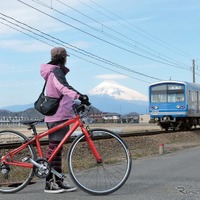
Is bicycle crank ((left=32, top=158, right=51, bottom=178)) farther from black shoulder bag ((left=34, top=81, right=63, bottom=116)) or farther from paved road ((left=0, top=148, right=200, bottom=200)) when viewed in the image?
black shoulder bag ((left=34, top=81, right=63, bottom=116))

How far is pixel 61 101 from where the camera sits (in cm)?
592

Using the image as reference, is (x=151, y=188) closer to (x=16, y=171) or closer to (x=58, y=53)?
(x=16, y=171)

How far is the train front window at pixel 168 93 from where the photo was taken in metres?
28.0

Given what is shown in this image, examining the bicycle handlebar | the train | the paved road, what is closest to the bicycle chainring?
the paved road

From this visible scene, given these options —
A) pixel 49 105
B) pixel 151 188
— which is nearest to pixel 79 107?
pixel 49 105

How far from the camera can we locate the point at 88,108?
5.81m

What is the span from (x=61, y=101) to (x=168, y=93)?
75.0ft

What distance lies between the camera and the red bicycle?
570 cm

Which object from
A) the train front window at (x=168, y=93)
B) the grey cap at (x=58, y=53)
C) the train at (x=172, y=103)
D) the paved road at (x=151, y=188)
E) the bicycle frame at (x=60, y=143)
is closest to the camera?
the paved road at (x=151, y=188)

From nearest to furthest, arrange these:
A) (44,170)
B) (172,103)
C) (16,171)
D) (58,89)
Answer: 1. (44,170)
2. (58,89)
3. (16,171)
4. (172,103)

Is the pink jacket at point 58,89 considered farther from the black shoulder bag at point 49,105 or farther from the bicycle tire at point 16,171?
the bicycle tire at point 16,171

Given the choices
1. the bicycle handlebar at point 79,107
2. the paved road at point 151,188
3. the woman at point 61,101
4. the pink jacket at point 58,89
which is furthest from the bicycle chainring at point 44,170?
the bicycle handlebar at point 79,107

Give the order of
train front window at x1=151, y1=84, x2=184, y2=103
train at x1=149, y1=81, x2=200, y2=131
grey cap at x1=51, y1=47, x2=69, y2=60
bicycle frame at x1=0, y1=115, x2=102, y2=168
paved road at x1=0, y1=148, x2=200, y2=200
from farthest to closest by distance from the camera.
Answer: train front window at x1=151, y1=84, x2=184, y2=103
train at x1=149, y1=81, x2=200, y2=131
grey cap at x1=51, y1=47, x2=69, y2=60
bicycle frame at x1=0, y1=115, x2=102, y2=168
paved road at x1=0, y1=148, x2=200, y2=200

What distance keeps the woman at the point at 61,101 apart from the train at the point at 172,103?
22.3m
